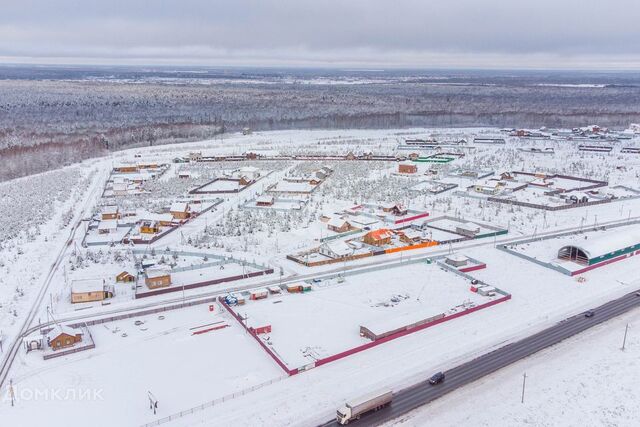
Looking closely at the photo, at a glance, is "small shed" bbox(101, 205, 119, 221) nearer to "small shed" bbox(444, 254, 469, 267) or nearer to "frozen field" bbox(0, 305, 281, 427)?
"frozen field" bbox(0, 305, 281, 427)

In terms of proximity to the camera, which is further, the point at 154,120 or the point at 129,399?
the point at 154,120

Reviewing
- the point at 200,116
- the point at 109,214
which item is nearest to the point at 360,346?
the point at 109,214

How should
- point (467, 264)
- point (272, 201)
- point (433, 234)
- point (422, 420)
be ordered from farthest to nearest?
point (272, 201), point (433, 234), point (467, 264), point (422, 420)

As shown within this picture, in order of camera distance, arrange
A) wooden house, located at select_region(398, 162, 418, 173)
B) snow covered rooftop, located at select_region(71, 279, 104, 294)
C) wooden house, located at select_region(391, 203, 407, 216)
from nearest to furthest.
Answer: snow covered rooftop, located at select_region(71, 279, 104, 294)
wooden house, located at select_region(391, 203, 407, 216)
wooden house, located at select_region(398, 162, 418, 173)

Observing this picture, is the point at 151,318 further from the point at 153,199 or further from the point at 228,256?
the point at 153,199

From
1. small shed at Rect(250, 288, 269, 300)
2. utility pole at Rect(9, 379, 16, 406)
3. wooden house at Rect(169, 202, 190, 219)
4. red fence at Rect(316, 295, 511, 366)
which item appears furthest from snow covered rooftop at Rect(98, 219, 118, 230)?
red fence at Rect(316, 295, 511, 366)

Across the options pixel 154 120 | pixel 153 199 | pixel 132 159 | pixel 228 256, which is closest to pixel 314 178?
pixel 153 199
